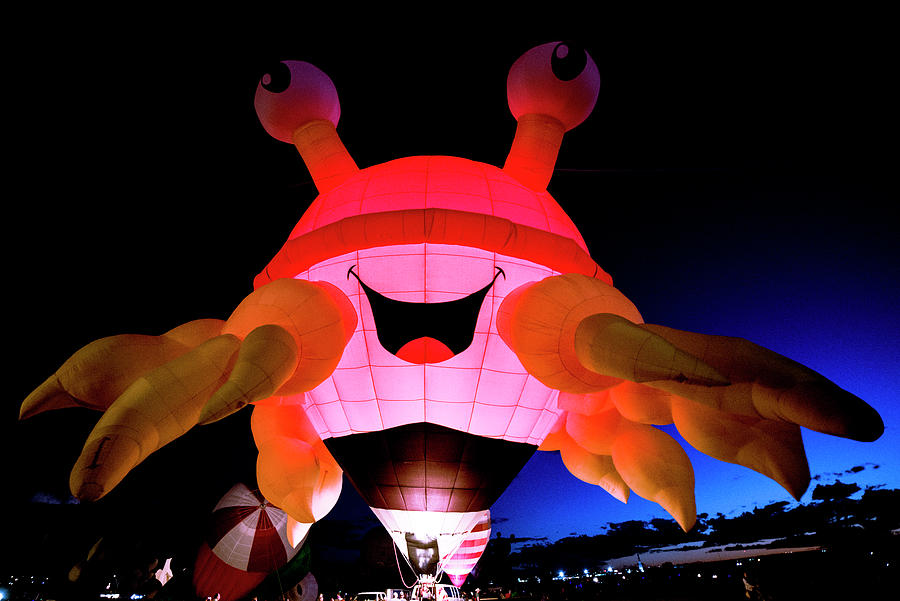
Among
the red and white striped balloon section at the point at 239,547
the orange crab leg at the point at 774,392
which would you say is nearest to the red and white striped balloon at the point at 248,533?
the red and white striped balloon section at the point at 239,547

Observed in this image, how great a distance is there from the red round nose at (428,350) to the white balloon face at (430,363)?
0.04 metres

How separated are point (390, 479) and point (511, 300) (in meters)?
1.49

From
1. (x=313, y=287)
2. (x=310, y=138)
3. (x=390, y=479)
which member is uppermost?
(x=310, y=138)

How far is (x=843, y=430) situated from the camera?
75.5 inches

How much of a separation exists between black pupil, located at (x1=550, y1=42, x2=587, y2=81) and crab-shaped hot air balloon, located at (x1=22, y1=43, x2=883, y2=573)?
13mm

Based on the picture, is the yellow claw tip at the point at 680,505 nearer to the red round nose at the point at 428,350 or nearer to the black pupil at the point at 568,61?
the red round nose at the point at 428,350

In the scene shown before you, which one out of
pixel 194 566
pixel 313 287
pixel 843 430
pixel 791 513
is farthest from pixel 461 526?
pixel 791 513

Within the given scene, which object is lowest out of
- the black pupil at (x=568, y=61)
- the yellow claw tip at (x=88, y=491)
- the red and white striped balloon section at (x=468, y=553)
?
the yellow claw tip at (x=88, y=491)

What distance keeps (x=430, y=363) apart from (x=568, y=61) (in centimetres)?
221

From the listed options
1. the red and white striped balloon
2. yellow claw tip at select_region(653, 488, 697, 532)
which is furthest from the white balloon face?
the red and white striped balloon

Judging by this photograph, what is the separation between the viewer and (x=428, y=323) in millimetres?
3016

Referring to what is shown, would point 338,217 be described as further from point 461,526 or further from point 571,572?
point 571,572

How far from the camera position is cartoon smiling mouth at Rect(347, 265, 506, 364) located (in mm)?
3021

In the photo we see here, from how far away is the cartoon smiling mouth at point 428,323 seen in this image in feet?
9.91
